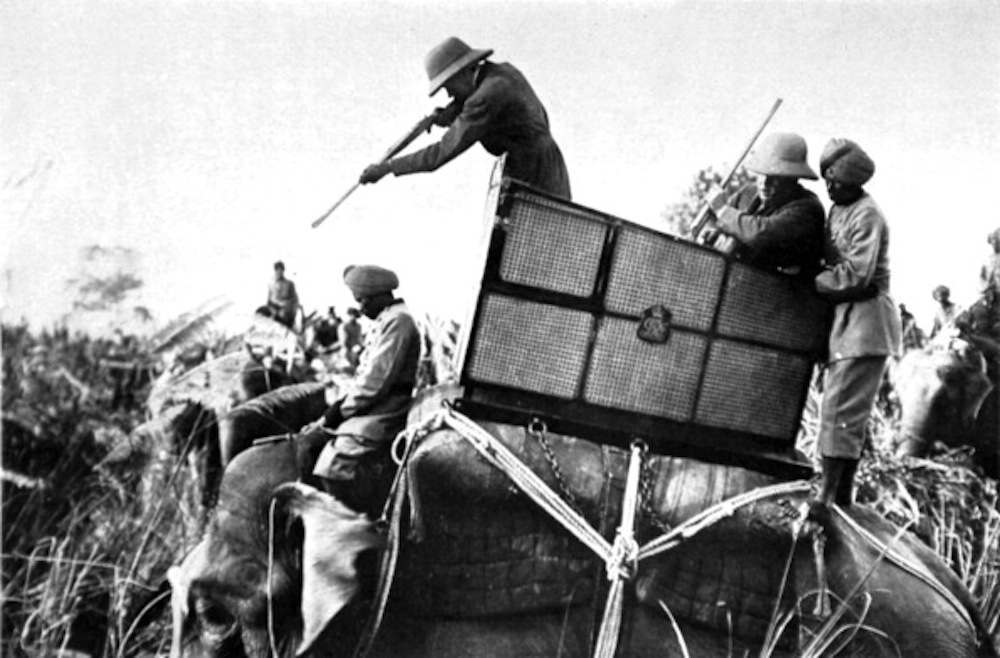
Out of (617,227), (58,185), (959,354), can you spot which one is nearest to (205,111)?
(58,185)

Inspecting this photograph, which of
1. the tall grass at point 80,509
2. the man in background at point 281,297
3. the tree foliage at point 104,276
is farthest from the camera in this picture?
the man in background at point 281,297

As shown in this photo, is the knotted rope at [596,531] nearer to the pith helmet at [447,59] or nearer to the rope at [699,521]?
the rope at [699,521]

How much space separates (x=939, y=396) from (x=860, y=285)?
194 centimetres

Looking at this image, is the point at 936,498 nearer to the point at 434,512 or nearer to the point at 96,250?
the point at 434,512

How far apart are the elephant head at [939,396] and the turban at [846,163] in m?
1.63

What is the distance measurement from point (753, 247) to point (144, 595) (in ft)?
7.75

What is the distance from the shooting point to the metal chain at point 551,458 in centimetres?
313

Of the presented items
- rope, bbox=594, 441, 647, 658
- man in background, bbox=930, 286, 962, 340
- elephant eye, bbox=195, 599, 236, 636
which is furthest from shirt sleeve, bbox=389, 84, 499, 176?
man in background, bbox=930, 286, 962, 340

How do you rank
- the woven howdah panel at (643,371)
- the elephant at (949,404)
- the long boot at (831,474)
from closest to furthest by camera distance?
the woven howdah panel at (643,371) → the long boot at (831,474) → the elephant at (949,404)

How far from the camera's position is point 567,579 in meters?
3.14

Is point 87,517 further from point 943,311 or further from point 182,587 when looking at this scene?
point 943,311

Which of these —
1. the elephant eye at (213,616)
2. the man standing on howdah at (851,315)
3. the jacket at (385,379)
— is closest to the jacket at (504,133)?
the jacket at (385,379)

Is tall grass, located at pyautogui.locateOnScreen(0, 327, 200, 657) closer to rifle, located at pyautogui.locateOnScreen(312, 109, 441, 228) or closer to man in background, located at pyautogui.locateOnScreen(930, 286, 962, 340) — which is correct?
rifle, located at pyautogui.locateOnScreen(312, 109, 441, 228)

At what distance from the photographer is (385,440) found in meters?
3.48
